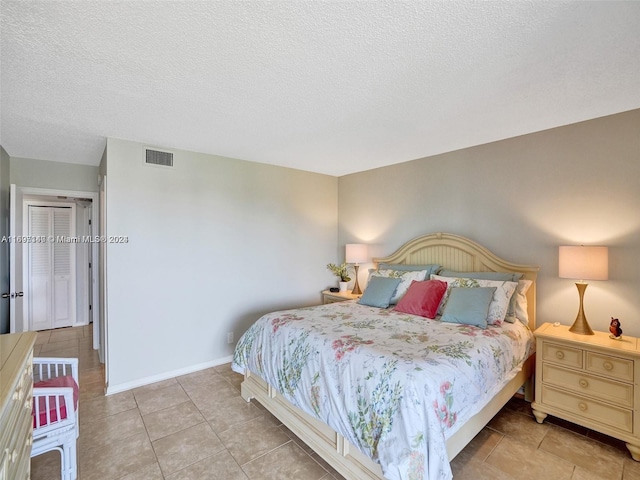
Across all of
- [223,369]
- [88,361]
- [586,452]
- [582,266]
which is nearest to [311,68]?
[582,266]

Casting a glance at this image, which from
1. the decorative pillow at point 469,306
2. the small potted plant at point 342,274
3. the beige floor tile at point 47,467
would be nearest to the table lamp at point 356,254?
the small potted plant at point 342,274

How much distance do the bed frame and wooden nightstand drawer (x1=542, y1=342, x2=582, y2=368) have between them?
297 millimetres

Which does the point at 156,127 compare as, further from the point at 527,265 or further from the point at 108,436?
the point at 527,265

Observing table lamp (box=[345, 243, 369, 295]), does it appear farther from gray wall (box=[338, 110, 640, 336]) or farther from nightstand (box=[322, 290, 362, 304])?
gray wall (box=[338, 110, 640, 336])

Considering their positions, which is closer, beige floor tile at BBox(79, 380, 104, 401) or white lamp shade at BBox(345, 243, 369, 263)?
beige floor tile at BBox(79, 380, 104, 401)

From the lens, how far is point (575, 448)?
2.18 meters

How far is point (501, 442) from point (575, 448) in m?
0.49

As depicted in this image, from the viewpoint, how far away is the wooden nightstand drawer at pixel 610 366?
2094mm

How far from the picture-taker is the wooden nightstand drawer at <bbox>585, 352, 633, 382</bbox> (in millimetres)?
2094

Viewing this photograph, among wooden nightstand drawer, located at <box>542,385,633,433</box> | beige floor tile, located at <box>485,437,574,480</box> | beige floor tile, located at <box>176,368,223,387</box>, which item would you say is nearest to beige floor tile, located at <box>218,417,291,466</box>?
beige floor tile, located at <box>176,368,223,387</box>

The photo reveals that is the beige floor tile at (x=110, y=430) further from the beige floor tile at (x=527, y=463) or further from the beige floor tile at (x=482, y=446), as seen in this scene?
the beige floor tile at (x=527, y=463)

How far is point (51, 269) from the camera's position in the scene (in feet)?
17.1

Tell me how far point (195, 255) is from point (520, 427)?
3466 mm

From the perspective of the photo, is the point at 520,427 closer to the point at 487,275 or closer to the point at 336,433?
the point at 487,275
